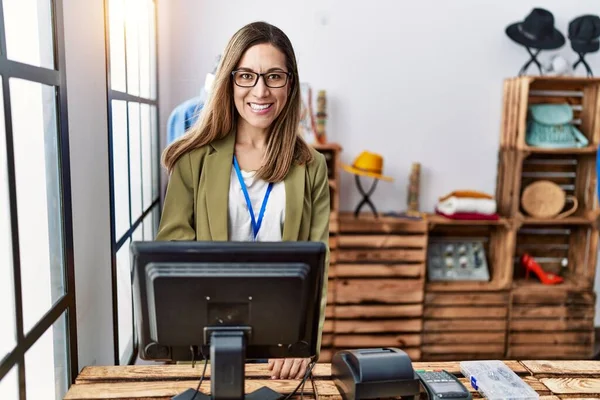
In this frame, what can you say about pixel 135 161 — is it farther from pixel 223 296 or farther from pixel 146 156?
pixel 223 296

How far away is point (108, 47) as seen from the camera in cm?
188

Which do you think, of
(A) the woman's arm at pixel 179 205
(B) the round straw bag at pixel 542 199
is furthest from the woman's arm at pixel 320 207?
(B) the round straw bag at pixel 542 199

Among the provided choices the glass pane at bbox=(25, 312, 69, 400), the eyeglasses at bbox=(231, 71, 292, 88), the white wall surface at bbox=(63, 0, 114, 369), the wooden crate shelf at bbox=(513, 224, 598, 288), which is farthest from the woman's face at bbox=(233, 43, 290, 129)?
the wooden crate shelf at bbox=(513, 224, 598, 288)

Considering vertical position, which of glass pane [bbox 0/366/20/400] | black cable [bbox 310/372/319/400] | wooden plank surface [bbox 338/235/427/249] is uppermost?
glass pane [bbox 0/366/20/400]

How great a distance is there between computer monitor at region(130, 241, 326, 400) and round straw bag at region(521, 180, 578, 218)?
2.78 m

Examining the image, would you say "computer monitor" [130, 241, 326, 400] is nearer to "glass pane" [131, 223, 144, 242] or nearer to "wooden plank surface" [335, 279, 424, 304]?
"glass pane" [131, 223, 144, 242]

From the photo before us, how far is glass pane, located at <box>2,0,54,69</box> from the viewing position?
3.82 feet

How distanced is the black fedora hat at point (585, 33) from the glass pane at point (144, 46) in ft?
8.60

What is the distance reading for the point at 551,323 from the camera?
138 inches

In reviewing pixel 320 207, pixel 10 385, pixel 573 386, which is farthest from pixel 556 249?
pixel 10 385

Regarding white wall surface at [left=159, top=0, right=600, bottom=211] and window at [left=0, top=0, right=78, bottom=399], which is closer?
window at [left=0, top=0, right=78, bottom=399]

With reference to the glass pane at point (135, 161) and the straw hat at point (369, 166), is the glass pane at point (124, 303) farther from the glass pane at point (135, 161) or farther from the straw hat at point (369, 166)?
the straw hat at point (369, 166)

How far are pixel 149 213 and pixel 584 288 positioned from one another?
277 centimetres

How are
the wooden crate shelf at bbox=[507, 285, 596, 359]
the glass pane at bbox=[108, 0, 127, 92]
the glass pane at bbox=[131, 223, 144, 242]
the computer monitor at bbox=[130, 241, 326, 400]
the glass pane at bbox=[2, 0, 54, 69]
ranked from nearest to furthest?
the computer monitor at bbox=[130, 241, 326, 400], the glass pane at bbox=[2, 0, 54, 69], the glass pane at bbox=[108, 0, 127, 92], the glass pane at bbox=[131, 223, 144, 242], the wooden crate shelf at bbox=[507, 285, 596, 359]
